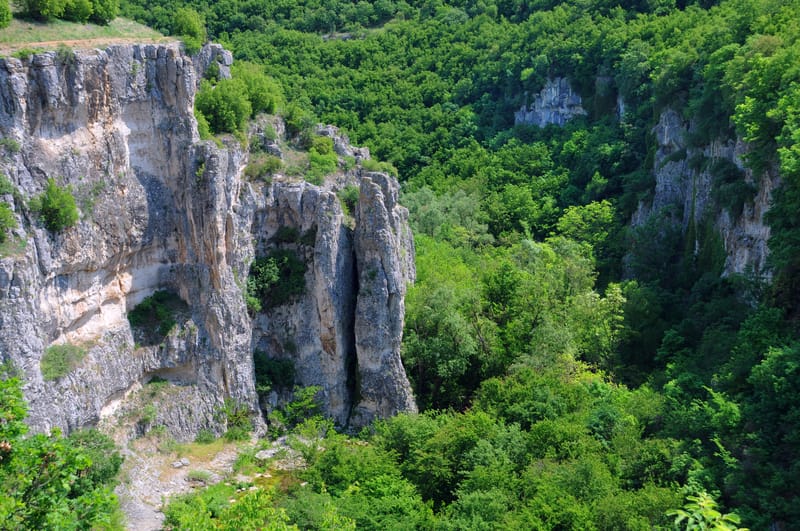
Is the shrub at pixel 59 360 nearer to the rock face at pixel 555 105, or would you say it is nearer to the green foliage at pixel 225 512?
the green foliage at pixel 225 512

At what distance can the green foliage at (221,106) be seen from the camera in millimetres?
36031

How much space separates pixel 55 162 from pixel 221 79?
11309mm

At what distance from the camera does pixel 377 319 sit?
36625 mm

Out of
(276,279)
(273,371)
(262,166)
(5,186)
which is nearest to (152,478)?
(273,371)

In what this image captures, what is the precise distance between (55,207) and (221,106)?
10.4 meters

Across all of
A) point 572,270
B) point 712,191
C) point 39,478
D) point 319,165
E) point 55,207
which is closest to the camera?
point 39,478

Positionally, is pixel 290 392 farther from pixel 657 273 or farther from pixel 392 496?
pixel 657 273

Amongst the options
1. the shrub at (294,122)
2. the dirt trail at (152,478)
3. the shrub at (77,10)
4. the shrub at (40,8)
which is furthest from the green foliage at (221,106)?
the dirt trail at (152,478)

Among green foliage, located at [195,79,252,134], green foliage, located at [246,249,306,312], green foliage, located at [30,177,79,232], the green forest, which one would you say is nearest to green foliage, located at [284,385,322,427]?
the green forest

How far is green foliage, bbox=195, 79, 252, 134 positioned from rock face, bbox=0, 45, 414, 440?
1.40 m

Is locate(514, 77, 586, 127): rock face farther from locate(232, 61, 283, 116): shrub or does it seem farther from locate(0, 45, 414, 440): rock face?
locate(232, 61, 283, 116): shrub

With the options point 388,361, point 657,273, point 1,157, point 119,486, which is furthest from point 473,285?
point 1,157

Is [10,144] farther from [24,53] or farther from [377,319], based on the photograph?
[377,319]

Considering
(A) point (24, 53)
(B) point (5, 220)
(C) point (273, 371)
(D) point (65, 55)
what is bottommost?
(C) point (273, 371)
